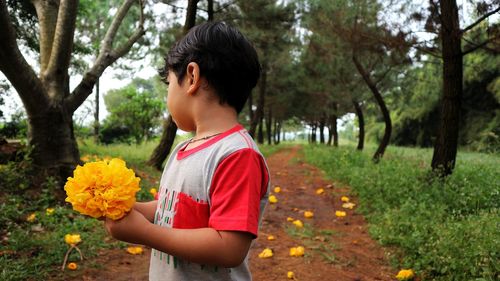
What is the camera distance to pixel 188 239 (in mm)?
1132

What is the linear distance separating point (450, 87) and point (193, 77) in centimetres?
616

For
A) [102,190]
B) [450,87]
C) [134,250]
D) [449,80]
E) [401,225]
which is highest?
[449,80]

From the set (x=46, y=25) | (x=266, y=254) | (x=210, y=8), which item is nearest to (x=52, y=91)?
(x=46, y=25)

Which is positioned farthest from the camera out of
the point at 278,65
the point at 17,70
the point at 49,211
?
the point at 278,65

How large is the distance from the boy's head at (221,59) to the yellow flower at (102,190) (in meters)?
0.44

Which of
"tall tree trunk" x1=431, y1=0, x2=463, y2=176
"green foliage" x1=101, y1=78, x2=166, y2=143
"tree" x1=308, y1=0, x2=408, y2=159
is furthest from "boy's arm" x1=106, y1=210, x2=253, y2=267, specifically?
"green foliage" x1=101, y1=78, x2=166, y2=143

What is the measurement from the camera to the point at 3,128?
8203mm

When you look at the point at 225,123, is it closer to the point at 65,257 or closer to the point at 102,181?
the point at 102,181

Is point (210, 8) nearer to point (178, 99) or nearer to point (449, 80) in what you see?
point (449, 80)

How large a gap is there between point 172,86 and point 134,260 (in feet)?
10.2

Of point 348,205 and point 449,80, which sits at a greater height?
point 449,80

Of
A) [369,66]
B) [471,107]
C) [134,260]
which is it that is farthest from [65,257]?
[471,107]

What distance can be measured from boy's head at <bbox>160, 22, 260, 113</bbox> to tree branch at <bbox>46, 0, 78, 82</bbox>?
4.59 meters

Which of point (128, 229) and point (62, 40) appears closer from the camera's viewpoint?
point (128, 229)
